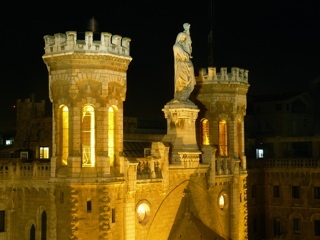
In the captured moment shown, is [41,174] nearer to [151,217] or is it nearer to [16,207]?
[16,207]

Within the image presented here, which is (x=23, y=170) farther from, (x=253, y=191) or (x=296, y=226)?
(x=296, y=226)

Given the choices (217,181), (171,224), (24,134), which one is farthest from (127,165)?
(24,134)

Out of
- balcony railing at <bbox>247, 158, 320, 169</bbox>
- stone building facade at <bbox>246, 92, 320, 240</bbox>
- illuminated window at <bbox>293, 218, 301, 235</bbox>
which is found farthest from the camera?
illuminated window at <bbox>293, 218, 301, 235</bbox>

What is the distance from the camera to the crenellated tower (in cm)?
3297

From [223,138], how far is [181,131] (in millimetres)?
8711

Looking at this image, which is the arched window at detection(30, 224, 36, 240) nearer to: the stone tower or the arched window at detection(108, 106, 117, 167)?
the arched window at detection(108, 106, 117, 167)

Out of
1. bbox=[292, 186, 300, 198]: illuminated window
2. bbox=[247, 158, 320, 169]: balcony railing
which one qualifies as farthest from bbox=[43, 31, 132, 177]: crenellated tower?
bbox=[292, 186, 300, 198]: illuminated window

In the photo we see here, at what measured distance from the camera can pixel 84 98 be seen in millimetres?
33219

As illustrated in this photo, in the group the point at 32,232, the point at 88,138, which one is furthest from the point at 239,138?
the point at 32,232

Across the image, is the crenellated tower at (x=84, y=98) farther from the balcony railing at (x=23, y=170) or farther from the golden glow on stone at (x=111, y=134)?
the balcony railing at (x=23, y=170)

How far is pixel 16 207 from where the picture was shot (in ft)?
122

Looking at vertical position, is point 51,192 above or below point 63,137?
below

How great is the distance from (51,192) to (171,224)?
9836 mm

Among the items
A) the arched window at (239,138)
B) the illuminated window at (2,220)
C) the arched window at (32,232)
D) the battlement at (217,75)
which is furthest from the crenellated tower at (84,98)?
the arched window at (239,138)
